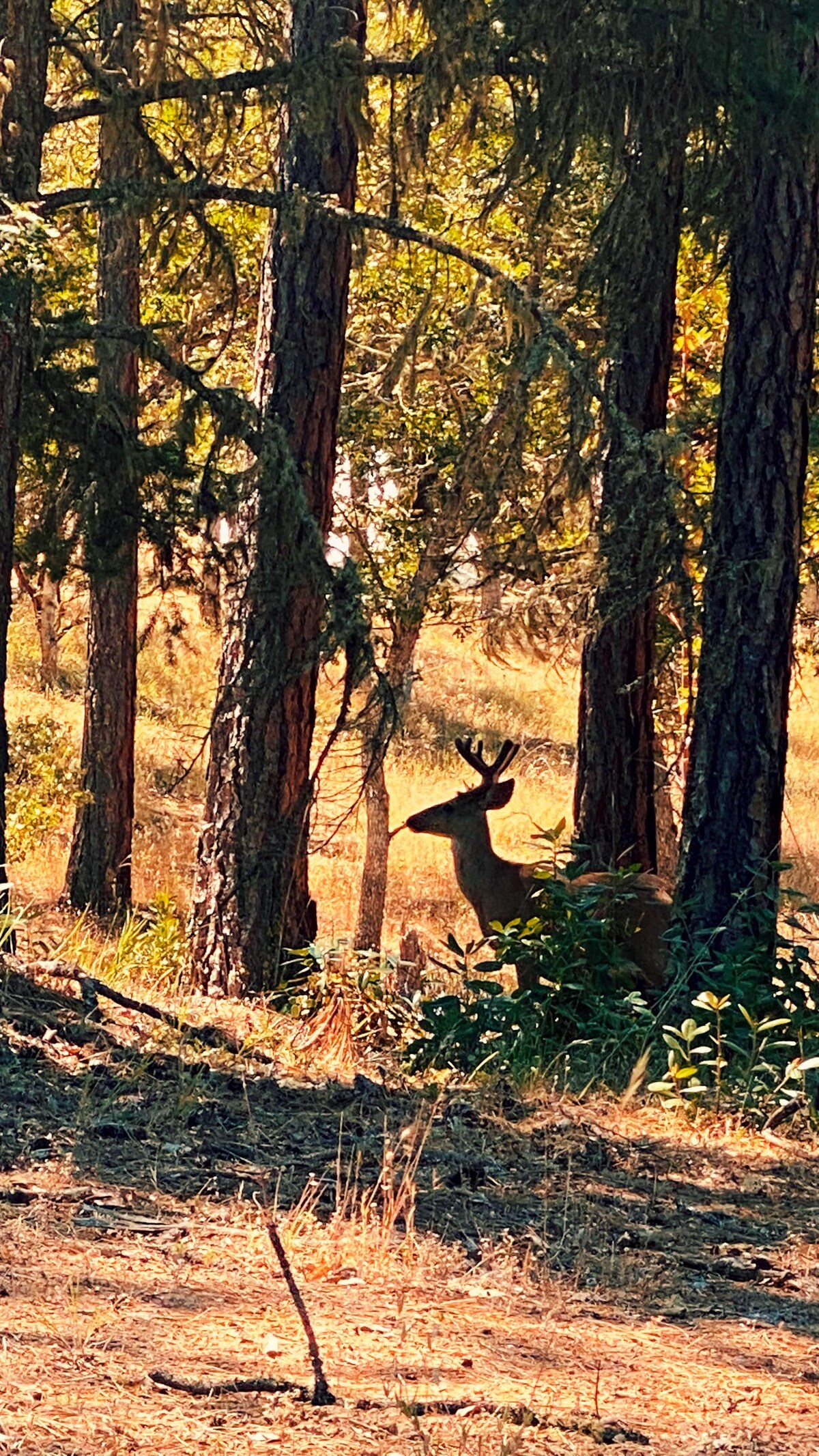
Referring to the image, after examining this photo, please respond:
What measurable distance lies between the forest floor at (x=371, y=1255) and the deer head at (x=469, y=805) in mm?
2693

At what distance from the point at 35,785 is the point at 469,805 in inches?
230

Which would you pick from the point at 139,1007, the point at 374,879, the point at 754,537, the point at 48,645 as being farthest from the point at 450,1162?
the point at 48,645

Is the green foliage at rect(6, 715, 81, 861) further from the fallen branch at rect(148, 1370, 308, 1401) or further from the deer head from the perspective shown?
the fallen branch at rect(148, 1370, 308, 1401)

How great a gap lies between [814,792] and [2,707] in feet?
81.2

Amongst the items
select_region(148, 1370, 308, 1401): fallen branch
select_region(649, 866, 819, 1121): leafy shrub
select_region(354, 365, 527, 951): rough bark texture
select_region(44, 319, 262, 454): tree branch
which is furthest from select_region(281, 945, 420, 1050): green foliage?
select_region(148, 1370, 308, 1401): fallen branch

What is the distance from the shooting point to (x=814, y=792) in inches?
1228

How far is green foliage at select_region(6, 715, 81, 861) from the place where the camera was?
15180 millimetres

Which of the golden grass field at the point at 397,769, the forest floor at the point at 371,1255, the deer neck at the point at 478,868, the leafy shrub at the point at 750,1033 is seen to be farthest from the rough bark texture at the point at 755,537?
the deer neck at the point at 478,868

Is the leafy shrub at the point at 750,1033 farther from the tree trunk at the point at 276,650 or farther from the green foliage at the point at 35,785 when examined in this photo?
the green foliage at the point at 35,785

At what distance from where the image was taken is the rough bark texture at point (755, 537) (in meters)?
8.95

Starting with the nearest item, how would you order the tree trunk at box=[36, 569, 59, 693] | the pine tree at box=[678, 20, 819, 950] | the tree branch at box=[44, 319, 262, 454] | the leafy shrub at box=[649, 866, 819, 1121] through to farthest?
the leafy shrub at box=[649, 866, 819, 1121], the tree branch at box=[44, 319, 262, 454], the pine tree at box=[678, 20, 819, 950], the tree trunk at box=[36, 569, 59, 693]

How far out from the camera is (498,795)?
11641 millimetres

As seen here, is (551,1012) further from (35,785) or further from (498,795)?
(35,785)

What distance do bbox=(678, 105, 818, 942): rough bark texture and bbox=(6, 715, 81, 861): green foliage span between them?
777 centimetres
